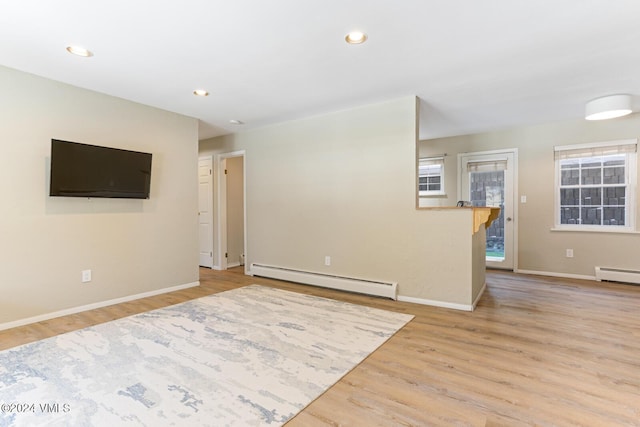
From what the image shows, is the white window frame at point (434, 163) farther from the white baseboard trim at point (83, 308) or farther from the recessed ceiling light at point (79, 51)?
the recessed ceiling light at point (79, 51)

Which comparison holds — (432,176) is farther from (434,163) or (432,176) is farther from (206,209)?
(206,209)

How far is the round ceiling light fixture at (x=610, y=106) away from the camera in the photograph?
3.52 metres

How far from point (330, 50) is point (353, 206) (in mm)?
2035

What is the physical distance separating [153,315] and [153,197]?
153cm

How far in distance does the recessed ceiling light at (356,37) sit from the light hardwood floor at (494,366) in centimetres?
236

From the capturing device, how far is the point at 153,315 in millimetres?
3189

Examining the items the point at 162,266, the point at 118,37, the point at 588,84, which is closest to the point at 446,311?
the point at 588,84

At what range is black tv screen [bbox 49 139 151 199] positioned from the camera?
3053mm

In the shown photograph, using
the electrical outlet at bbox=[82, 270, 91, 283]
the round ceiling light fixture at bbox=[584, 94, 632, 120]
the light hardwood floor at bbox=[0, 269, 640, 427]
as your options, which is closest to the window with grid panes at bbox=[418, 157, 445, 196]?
the round ceiling light fixture at bbox=[584, 94, 632, 120]

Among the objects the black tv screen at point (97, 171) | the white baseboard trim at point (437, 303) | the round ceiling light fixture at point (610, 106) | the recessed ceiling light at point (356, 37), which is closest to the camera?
the recessed ceiling light at point (356, 37)

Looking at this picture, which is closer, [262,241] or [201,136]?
[262,241]

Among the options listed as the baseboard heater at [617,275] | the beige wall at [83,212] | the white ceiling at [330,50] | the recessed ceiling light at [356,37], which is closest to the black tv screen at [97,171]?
the beige wall at [83,212]

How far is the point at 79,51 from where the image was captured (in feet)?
8.32

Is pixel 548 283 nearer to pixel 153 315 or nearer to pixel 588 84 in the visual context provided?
pixel 588 84
